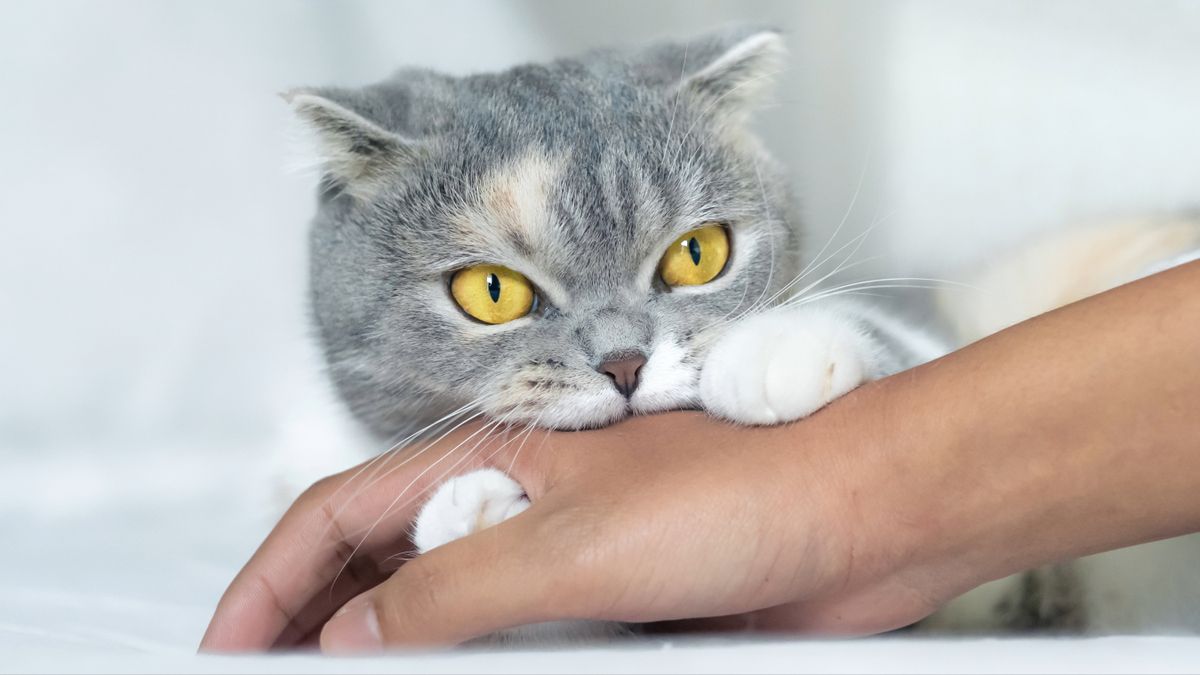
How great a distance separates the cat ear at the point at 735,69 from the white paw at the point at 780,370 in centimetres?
37

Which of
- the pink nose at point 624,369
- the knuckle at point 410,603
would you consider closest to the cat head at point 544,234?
the pink nose at point 624,369

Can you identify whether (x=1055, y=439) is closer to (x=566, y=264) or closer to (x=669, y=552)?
(x=669, y=552)

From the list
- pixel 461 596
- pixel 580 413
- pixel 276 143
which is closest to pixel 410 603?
pixel 461 596

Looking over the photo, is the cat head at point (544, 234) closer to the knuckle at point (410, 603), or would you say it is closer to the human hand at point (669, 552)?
the human hand at point (669, 552)

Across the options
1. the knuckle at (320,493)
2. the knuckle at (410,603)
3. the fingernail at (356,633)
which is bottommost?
the fingernail at (356,633)

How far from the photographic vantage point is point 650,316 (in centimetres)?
104

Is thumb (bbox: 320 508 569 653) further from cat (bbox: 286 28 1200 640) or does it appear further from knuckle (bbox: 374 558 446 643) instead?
cat (bbox: 286 28 1200 640)

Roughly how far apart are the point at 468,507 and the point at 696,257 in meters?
0.39

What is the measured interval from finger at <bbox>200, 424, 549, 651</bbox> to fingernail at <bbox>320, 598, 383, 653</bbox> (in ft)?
0.58

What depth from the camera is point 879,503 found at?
851 mm

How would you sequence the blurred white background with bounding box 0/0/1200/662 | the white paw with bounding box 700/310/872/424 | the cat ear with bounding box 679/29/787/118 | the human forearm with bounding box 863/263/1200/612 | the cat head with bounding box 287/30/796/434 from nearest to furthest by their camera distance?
the human forearm with bounding box 863/263/1200/612 < the white paw with bounding box 700/310/872/424 < the cat head with bounding box 287/30/796/434 < the cat ear with bounding box 679/29/787/118 < the blurred white background with bounding box 0/0/1200/662

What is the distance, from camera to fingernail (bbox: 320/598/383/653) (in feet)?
2.85

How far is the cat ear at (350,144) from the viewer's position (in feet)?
3.66

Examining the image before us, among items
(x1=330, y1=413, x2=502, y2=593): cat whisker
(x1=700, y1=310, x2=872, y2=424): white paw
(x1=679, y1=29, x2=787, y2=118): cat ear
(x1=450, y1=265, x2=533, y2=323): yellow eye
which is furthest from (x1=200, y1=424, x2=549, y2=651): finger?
(x1=679, y1=29, x2=787, y2=118): cat ear
